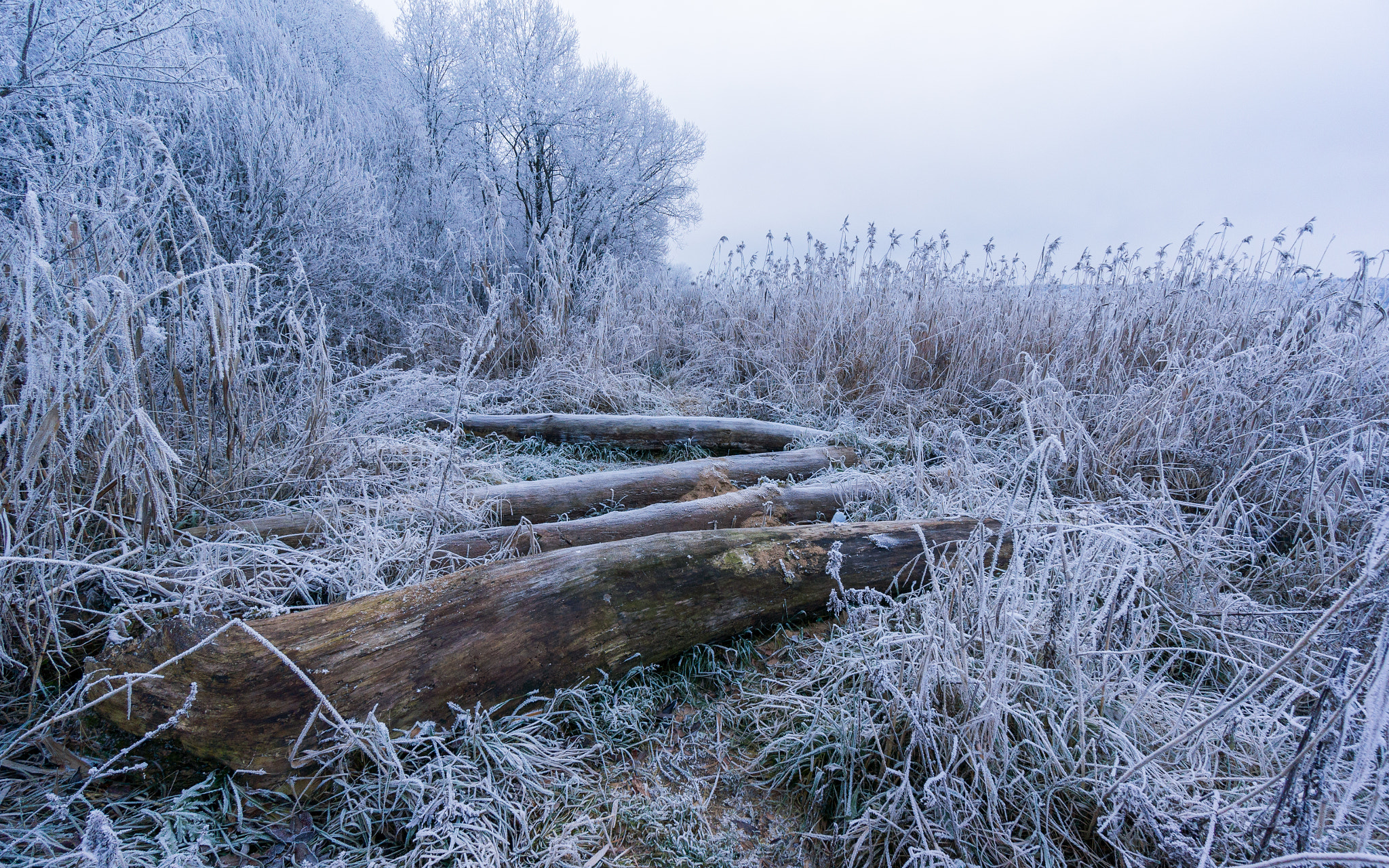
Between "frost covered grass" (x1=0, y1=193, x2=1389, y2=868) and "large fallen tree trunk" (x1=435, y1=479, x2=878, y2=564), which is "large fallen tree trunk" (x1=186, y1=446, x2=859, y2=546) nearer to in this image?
"frost covered grass" (x1=0, y1=193, x2=1389, y2=868)

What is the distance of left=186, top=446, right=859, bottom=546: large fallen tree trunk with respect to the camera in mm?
2225

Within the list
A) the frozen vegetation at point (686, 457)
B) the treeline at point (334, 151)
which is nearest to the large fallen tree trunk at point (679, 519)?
the frozen vegetation at point (686, 457)

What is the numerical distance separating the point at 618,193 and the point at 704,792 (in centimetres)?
906

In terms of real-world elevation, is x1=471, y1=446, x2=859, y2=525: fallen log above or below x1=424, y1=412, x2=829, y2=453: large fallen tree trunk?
below

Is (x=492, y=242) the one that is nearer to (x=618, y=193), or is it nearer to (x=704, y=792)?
(x=618, y=193)

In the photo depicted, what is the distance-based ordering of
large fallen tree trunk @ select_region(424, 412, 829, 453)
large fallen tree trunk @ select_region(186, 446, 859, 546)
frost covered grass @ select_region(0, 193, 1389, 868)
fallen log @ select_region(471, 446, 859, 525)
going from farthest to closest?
1. large fallen tree trunk @ select_region(424, 412, 829, 453)
2. fallen log @ select_region(471, 446, 859, 525)
3. large fallen tree trunk @ select_region(186, 446, 859, 546)
4. frost covered grass @ select_region(0, 193, 1389, 868)

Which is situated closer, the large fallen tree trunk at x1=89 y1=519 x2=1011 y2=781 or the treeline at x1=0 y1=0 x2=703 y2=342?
the large fallen tree trunk at x1=89 y1=519 x2=1011 y2=781

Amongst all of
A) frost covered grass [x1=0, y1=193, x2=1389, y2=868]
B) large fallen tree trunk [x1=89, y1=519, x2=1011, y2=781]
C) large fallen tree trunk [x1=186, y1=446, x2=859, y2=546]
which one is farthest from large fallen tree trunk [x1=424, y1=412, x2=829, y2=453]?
large fallen tree trunk [x1=89, y1=519, x2=1011, y2=781]

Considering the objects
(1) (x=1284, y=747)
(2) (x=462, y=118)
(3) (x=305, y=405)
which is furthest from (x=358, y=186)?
(1) (x=1284, y=747)

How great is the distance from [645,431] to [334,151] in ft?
13.0

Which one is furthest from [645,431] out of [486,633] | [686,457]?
[486,633]

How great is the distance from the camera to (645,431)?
3961mm

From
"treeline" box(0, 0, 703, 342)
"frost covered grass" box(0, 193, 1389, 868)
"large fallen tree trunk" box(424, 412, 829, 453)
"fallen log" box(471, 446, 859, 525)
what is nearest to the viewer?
"frost covered grass" box(0, 193, 1389, 868)

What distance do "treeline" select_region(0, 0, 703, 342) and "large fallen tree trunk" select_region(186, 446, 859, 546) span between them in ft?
3.19
